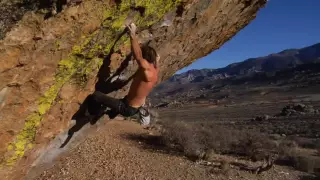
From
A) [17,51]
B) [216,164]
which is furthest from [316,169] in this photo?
[17,51]

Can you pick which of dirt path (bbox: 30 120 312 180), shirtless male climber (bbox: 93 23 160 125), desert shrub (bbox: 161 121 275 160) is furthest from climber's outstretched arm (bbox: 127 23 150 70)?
desert shrub (bbox: 161 121 275 160)

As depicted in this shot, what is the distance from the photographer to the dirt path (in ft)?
45.5

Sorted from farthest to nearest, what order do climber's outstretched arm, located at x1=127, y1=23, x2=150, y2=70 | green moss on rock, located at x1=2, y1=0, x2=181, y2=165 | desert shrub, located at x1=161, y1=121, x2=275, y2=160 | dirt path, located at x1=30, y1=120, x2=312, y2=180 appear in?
desert shrub, located at x1=161, y1=121, x2=275, y2=160 < dirt path, located at x1=30, y1=120, x2=312, y2=180 < climber's outstretched arm, located at x1=127, y1=23, x2=150, y2=70 < green moss on rock, located at x1=2, y1=0, x2=181, y2=165

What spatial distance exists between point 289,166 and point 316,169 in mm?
1242

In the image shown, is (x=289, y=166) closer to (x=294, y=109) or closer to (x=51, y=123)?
(x=51, y=123)

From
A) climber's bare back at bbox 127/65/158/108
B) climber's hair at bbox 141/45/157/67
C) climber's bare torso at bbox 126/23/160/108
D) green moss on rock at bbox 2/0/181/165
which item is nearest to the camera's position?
green moss on rock at bbox 2/0/181/165

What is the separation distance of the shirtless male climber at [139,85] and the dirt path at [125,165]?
690cm

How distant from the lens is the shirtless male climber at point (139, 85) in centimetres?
607

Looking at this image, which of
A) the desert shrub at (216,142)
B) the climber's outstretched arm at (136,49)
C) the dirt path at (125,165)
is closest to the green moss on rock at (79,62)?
the climber's outstretched arm at (136,49)

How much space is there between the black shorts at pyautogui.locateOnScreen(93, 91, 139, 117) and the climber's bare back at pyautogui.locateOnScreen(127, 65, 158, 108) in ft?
0.28

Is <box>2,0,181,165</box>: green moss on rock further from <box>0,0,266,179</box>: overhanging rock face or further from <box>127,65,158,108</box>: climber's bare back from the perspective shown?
<box>127,65,158,108</box>: climber's bare back

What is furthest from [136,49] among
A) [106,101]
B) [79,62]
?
[106,101]

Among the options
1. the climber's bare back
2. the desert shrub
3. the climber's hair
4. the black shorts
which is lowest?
the desert shrub

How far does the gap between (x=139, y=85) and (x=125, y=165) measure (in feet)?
29.9
